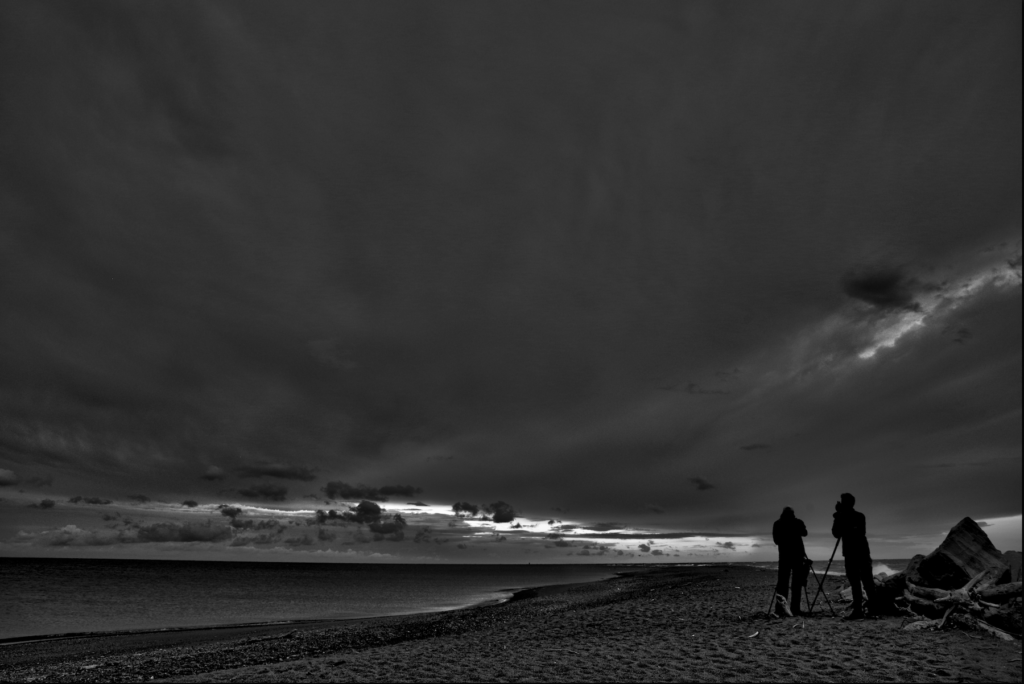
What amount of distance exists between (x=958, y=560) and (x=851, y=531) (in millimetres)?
3405

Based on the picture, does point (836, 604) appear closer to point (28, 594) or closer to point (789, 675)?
point (789, 675)

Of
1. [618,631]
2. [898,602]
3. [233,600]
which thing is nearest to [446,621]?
[618,631]

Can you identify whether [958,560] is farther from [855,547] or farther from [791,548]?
[791,548]

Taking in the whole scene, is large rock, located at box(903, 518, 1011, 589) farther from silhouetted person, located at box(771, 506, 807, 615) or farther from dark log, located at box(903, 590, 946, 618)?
silhouetted person, located at box(771, 506, 807, 615)

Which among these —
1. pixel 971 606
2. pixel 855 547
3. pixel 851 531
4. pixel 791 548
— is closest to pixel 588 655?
pixel 791 548

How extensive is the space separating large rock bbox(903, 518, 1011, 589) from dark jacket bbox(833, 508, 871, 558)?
2250mm

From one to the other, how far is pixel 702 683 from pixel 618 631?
828 centimetres

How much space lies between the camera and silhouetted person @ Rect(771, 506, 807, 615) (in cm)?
1700

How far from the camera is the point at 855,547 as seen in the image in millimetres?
15875

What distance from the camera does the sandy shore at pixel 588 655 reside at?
→ 990cm

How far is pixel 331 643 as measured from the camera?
17.7m

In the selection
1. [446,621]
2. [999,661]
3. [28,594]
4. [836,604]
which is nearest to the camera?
[999,661]

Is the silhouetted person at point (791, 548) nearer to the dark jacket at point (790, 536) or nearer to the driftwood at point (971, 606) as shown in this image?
the dark jacket at point (790, 536)

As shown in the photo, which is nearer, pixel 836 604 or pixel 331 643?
pixel 331 643
